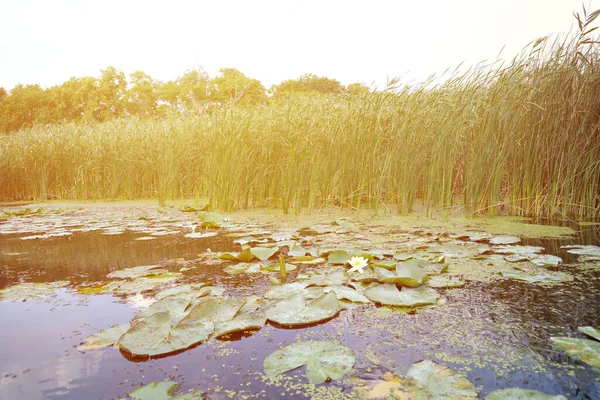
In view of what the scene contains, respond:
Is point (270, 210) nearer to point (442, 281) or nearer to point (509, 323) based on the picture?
point (442, 281)

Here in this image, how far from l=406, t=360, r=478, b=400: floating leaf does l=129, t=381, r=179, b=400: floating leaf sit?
0.51 meters

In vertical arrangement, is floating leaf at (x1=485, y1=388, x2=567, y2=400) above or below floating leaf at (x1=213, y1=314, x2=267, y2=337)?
above

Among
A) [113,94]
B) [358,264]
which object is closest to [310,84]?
[113,94]

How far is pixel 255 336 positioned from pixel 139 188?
21.7 feet

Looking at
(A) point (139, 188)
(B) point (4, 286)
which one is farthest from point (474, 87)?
(A) point (139, 188)

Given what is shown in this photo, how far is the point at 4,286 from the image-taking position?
1824mm

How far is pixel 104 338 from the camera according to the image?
1164 mm

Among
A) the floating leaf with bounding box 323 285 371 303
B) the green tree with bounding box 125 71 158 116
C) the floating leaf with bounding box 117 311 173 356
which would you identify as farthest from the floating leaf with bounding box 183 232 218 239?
the green tree with bounding box 125 71 158 116

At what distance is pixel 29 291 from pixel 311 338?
1278 millimetres

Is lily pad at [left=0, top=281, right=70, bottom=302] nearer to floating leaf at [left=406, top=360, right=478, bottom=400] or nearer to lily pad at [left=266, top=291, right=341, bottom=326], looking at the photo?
lily pad at [left=266, top=291, right=341, bottom=326]

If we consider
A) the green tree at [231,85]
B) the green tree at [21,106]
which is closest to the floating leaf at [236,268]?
the green tree at [231,85]

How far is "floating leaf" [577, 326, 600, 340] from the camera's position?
3.34ft

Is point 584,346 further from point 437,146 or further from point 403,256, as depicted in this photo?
point 437,146

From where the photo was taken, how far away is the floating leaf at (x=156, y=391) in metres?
0.84
